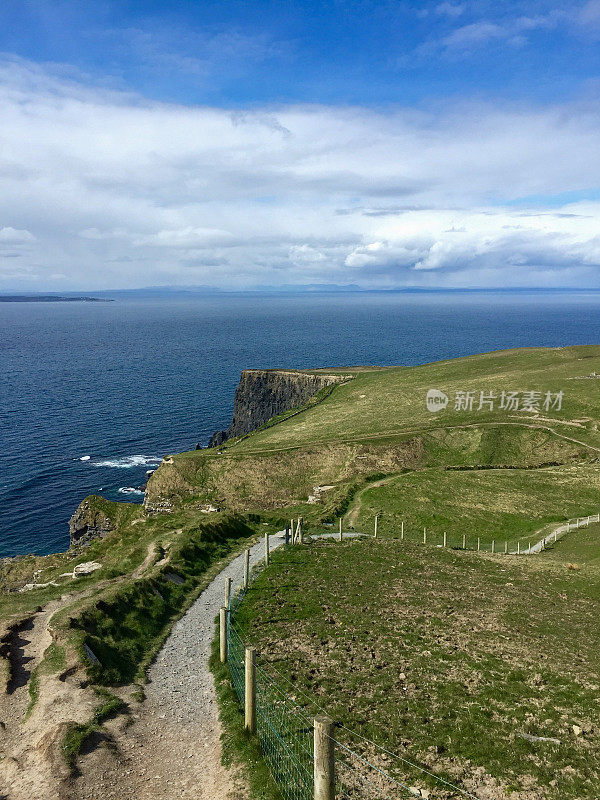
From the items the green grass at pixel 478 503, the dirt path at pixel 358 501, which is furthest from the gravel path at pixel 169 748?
the green grass at pixel 478 503

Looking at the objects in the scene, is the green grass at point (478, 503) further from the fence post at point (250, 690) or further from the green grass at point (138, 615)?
the fence post at point (250, 690)

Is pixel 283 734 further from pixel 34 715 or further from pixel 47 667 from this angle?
pixel 47 667

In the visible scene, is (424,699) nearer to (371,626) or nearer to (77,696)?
(371,626)

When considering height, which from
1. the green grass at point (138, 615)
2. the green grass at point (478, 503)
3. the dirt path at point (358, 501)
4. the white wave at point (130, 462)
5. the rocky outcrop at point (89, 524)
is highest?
the green grass at point (138, 615)

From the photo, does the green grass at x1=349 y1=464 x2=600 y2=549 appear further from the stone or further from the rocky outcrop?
the rocky outcrop

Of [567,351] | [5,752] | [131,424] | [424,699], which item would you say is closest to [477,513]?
[424,699]
